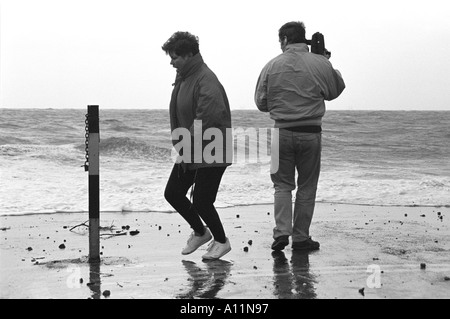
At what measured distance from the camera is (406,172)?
596 inches

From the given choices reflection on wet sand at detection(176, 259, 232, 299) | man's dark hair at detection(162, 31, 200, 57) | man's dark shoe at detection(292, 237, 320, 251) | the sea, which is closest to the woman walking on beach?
man's dark hair at detection(162, 31, 200, 57)

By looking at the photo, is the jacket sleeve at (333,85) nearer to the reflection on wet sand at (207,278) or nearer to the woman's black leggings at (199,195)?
the woman's black leggings at (199,195)

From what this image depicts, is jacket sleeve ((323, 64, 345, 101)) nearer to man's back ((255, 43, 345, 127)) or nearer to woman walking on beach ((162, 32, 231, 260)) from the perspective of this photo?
man's back ((255, 43, 345, 127))

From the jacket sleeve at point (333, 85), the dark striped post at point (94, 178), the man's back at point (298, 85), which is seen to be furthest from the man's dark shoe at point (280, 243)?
the dark striped post at point (94, 178)

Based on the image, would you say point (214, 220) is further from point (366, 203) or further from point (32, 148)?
point (32, 148)

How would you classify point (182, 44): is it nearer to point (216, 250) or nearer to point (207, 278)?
point (216, 250)

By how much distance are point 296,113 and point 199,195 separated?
1.20 m

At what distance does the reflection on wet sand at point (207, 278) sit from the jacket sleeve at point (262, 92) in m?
1.56

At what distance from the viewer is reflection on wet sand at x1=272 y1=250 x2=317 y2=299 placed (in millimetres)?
4688

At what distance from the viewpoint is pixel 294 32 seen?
21.1 feet

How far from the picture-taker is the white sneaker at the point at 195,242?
6.09 m

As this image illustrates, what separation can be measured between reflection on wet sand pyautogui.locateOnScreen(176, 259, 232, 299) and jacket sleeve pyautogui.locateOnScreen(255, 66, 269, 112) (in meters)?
1.56

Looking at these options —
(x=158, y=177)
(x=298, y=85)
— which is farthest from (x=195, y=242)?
(x=158, y=177)
